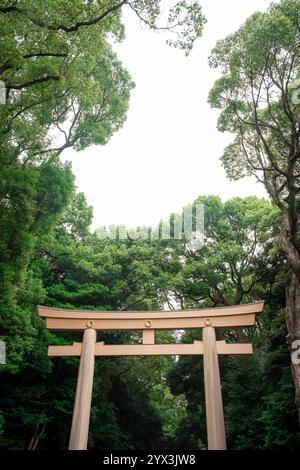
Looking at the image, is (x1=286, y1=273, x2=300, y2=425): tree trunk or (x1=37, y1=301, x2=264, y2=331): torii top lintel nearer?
(x1=286, y1=273, x2=300, y2=425): tree trunk

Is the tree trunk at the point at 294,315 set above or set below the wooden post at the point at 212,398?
above

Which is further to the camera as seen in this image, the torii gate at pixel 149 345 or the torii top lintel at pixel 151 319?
the torii top lintel at pixel 151 319

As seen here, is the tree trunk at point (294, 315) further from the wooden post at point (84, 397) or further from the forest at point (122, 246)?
the wooden post at point (84, 397)

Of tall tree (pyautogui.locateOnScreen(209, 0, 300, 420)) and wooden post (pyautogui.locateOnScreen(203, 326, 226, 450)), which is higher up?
tall tree (pyautogui.locateOnScreen(209, 0, 300, 420))

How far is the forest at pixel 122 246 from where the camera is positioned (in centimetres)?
724

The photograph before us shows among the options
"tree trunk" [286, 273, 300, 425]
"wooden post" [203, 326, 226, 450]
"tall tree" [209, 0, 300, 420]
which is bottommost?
"wooden post" [203, 326, 226, 450]

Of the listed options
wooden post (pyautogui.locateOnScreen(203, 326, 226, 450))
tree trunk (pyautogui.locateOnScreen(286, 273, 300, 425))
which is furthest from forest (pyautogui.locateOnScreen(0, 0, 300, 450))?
wooden post (pyautogui.locateOnScreen(203, 326, 226, 450))

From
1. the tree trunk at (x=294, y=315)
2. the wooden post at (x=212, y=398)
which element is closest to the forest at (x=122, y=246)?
the tree trunk at (x=294, y=315)

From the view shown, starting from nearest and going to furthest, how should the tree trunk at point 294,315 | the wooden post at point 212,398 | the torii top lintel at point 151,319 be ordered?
the wooden post at point 212,398 → the tree trunk at point 294,315 → the torii top lintel at point 151,319

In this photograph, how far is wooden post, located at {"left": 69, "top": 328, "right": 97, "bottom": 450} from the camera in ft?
22.6

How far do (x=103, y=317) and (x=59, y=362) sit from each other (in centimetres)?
416

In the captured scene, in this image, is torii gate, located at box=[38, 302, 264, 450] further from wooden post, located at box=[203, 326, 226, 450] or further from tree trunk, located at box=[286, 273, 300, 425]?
tree trunk, located at box=[286, 273, 300, 425]

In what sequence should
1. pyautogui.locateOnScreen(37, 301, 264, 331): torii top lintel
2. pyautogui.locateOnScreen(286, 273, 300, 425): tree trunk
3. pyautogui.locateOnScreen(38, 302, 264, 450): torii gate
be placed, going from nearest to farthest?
pyautogui.locateOnScreen(286, 273, 300, 425): tree trunk → pyautogui.locateOnScreen(38, 302, 264, 450): torii gate → pyautogui.locateOnScreen(37, 301, 264, 331): torii top lintel

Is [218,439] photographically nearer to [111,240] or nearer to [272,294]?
[272,294]
